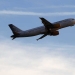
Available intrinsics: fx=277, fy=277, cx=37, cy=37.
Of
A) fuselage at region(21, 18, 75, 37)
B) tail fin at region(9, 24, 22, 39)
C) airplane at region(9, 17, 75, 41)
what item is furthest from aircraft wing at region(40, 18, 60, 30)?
tail fin at region(9, 24, 22, 39)

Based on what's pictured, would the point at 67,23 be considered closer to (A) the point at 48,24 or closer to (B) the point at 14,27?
(A) the point at 48,24

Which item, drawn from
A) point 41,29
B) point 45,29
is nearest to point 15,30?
point 41,29

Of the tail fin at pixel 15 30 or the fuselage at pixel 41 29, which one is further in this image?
the tail fin at pixel 15 30

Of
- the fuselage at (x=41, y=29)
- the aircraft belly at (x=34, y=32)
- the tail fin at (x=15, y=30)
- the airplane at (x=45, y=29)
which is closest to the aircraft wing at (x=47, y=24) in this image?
the airplane at (x=45, y=29)

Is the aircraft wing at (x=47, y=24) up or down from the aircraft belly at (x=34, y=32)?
up

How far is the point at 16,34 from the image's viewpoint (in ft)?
472

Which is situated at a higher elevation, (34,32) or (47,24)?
(47,24)

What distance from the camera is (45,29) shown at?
453ft

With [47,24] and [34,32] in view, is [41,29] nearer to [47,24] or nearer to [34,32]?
[34,32]

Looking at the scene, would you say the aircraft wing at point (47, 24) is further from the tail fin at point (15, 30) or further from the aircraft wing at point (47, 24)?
the tail fin at point (15, 30)

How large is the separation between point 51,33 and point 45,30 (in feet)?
17.4

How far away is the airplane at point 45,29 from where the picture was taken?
133875 millimetres

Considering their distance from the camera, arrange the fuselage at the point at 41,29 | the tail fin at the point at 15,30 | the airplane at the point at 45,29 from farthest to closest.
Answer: the tail fin at the point at 15,30, the fuselage at the point at 41,29, the airplane at the point at 45,29

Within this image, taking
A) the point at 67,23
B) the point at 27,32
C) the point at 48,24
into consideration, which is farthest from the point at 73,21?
the point at 27,32
